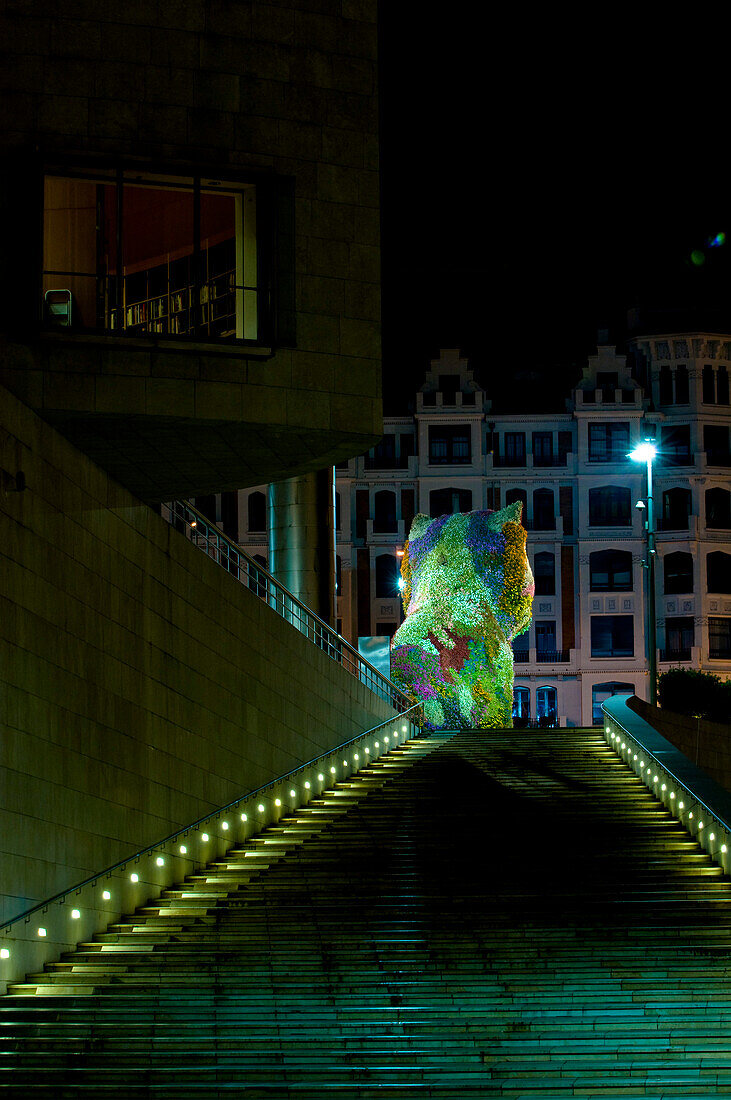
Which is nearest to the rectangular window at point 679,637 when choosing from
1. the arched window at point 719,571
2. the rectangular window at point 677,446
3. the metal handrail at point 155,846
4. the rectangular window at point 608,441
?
the arched window at point 719,571

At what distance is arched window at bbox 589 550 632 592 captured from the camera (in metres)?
67.5

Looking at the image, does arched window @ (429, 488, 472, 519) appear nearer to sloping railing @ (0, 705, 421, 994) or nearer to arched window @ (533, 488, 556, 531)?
arched window @ (533, 488, 556, 531)

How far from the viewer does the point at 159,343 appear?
17.8 meters

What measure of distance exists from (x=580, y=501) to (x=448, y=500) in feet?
19.1

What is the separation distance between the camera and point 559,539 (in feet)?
223

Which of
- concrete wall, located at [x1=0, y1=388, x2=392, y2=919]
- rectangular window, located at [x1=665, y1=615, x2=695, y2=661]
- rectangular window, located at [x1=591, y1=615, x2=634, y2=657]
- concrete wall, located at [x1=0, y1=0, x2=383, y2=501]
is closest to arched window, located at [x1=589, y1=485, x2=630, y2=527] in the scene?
rectangular window, located at [x1=591, y1=615, x2=634, y2=657]

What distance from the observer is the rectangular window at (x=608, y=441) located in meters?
67.9

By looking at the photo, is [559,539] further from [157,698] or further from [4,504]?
[4,504]

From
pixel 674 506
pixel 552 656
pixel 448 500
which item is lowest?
pixel 552 656

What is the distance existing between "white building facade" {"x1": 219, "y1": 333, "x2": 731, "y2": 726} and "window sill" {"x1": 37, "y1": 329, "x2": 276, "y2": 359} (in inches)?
1908

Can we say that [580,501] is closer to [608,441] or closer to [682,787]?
[608,441]

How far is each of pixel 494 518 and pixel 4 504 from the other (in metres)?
22.2

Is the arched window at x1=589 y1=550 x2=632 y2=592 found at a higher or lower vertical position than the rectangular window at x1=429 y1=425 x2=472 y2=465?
lower

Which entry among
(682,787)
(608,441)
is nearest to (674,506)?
(608,441)
